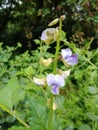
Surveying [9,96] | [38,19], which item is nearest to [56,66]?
[9,96]

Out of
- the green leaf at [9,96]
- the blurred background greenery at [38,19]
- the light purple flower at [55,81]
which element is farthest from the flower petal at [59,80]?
the blurred background greenery at [38,19]

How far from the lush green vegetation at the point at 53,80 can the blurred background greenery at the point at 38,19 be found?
0.02 meters

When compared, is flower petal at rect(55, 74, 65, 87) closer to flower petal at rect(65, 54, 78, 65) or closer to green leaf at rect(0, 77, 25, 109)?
flower petal at rect(65, 54, 78, 65)

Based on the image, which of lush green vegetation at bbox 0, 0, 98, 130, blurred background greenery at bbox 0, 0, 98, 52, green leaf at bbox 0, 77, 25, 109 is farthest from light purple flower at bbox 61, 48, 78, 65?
blurred background greenery at bbox 0, 0, 98, 52

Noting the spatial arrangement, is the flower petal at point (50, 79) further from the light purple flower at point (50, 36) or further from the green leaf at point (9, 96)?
the green leaf at point (9, 96)

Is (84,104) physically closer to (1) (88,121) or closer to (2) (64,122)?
(1) (88,121)

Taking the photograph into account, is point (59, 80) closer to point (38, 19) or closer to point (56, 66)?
point (56, 66)

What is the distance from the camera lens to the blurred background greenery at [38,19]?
7.89m

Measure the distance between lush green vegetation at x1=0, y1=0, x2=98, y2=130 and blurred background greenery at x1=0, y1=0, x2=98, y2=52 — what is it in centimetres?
2

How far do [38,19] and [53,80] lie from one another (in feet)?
24.5

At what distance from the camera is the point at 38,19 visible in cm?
853

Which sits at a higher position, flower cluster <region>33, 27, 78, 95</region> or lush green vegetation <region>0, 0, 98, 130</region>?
flower cluster <region>33, 27, 78, 95</region>

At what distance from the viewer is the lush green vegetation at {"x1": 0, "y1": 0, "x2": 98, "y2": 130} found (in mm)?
1180

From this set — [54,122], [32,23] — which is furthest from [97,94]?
[32,23]
